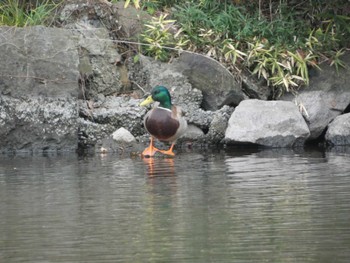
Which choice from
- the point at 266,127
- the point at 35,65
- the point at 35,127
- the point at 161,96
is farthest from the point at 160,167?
the point at 35,65

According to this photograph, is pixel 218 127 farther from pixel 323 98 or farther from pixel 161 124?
pixel 323 98

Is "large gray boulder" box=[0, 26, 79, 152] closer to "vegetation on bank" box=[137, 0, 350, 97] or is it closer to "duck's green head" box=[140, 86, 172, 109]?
"duck's green head" box=[140, 86, 172, 109]

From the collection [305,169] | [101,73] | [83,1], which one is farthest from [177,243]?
[83,1]

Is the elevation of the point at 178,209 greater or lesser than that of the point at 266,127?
lesser

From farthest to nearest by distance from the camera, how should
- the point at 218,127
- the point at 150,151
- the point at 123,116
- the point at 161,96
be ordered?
the point at 123,116 < the point at 218,127 < the point at 161,96 < the point at 150,151

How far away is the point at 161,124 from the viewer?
37.6 feet

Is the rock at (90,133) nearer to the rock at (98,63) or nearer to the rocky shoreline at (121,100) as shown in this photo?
the rocky shoreline at (121,100)

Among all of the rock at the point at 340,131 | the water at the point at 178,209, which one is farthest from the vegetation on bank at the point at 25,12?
the rock at the point at 340,131

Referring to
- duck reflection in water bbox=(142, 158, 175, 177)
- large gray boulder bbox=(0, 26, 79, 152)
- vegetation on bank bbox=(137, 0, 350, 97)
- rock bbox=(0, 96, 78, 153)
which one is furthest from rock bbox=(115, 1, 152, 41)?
duck reflection in water bbox=(142, 158, 175, 177)

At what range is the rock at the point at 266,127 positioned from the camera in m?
11.8

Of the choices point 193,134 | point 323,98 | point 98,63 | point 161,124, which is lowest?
point 193,134

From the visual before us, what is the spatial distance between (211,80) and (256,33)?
0.94m

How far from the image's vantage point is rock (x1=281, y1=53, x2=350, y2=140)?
12250mm

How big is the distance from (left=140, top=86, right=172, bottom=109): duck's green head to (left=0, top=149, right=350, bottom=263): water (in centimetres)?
111
